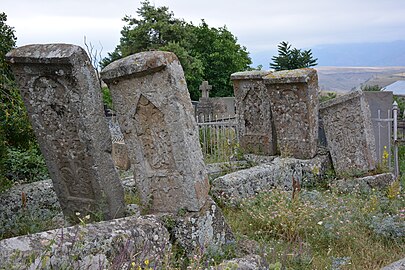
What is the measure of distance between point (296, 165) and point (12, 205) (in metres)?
4.70

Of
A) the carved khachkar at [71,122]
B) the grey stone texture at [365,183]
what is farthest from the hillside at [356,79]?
the carved khachkar at [71,122]

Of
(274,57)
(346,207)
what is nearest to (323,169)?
(346,207)

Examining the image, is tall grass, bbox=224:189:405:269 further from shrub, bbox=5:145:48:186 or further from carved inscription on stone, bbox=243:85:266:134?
shrub, bbox=5:145:48:186

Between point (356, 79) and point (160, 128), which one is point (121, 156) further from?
point (356, 79)

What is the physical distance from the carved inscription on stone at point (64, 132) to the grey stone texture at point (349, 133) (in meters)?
4.94

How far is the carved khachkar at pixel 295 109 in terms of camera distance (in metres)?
8.67

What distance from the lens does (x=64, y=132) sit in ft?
17.4

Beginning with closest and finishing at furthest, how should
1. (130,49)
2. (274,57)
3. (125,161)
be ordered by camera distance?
(125,161), (274,57), (130,49)

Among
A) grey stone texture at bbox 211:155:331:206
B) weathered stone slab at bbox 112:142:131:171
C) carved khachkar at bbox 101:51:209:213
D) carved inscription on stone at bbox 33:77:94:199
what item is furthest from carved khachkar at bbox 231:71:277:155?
carved inscription on stone at bbox 33:77:94:199

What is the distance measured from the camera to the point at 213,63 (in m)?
30.9

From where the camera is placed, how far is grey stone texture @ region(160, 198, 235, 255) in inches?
195

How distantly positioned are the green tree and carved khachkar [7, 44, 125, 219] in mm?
18094

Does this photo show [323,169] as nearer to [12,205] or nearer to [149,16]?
[12,205]

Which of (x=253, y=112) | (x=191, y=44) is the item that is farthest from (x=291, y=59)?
(x=253, y=112)
